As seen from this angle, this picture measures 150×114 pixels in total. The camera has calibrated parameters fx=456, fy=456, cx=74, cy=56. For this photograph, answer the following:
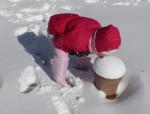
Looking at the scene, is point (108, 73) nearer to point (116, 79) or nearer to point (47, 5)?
point (116, 79)

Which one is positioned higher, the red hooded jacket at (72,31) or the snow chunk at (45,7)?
the red hooded jacket at (72,31)

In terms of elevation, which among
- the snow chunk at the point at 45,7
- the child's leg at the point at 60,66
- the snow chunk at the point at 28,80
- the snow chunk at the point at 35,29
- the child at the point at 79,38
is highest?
the child at the point at 79,38

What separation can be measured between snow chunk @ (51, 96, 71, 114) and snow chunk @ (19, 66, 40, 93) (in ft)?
0.48

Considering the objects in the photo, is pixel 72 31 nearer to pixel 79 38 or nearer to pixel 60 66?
pixel 79 38

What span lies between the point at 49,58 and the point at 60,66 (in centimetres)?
26

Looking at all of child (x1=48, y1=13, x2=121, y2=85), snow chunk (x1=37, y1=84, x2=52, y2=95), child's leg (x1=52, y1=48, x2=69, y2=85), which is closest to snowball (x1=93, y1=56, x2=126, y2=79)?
child (x1=48, y1=13, x2=121, y2=85)

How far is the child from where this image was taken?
188 centimetres

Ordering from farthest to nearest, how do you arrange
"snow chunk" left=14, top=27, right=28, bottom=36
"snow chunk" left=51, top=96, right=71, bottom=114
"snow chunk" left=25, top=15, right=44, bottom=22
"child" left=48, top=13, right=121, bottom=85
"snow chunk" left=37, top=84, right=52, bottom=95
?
"snow chunk" left=25, top=15, right=44, bottom=22 < "snow chunk" left=14, top=27, right=28, bottom=36 < "snow chunk" left=37, top=84, right=52, bottom=95 < "snow chunk" left=51, top=96, right=71, bottom=114 < "child" left=48, top=13, right=121, bottom=85

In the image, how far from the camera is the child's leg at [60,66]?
80.6 inches

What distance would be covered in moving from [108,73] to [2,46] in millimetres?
720

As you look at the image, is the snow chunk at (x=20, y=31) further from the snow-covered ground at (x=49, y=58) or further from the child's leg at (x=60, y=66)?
the child's leg at (x=60, y=66)

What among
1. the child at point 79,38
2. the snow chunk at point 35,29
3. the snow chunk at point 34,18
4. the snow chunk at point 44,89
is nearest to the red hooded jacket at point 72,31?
the child at point 79,38

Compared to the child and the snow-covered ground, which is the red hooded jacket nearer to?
the child

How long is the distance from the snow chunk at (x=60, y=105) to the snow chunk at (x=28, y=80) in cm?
15
